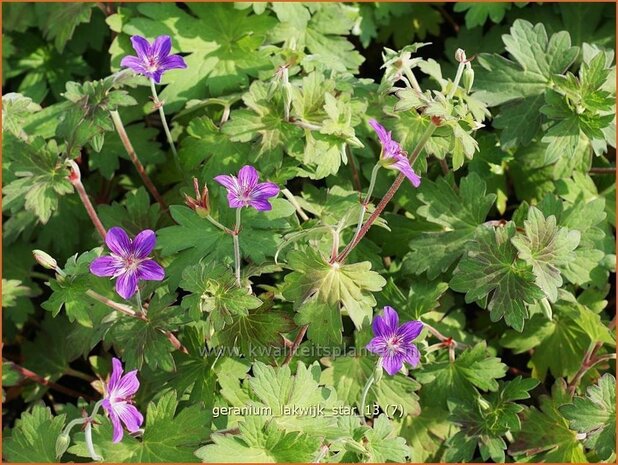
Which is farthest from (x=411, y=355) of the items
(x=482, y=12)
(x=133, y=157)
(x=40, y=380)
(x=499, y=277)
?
(x=482, y=12)

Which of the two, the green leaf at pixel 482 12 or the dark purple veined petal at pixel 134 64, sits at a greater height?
the dark purple veined petal at pixel 134 64

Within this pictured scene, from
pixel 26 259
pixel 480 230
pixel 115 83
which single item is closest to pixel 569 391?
pixel 480 230

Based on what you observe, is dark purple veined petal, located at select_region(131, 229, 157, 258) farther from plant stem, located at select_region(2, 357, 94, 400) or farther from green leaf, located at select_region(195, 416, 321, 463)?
plant stem, located at select_region(2, 357, 94, 400)

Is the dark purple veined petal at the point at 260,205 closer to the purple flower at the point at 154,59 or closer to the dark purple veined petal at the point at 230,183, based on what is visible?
the dark purple veined petal at the point at 230,183

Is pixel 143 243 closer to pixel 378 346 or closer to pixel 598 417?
pixel 378 346

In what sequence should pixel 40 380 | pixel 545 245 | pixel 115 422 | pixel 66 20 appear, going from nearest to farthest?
1. pixel 115 422
2. pixel 545 245
3. pixel 40 380
4. pixel 66 20

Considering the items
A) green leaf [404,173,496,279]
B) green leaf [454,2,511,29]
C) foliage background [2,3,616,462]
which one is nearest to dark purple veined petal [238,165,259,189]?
foliage background [2,3,616,462]

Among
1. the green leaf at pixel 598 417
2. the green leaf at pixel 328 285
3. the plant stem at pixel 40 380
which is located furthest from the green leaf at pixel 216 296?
the green leaf at pixel 598 417
